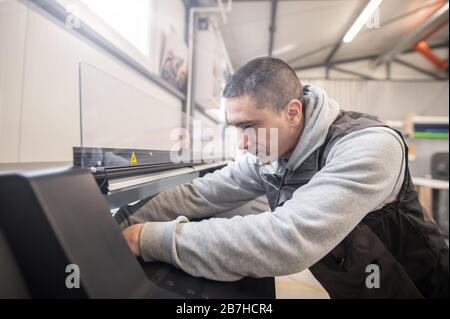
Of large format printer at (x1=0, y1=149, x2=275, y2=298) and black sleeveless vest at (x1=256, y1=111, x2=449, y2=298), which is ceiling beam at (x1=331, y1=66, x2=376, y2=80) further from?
large format printer at (x1=0, y1=149, x2=275, y2=298)

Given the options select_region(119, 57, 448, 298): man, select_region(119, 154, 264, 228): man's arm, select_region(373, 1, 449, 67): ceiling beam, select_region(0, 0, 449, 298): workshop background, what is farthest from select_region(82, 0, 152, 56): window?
select_region(373, 1, 449, 67): ceiling beam

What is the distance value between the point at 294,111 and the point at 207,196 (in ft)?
1.36

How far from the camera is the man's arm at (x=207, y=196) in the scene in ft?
2.47

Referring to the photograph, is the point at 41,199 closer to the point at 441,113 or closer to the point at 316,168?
the point at 316,168

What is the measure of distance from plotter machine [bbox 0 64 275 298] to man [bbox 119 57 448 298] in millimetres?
60

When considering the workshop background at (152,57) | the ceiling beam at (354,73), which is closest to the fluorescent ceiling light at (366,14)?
the workshop background at (152,57)

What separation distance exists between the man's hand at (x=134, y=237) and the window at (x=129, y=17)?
938mm

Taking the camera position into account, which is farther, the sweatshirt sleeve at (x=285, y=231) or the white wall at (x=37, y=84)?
the white wall at (x=37, y=84)

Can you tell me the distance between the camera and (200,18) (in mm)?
2301

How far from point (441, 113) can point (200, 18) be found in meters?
4.60

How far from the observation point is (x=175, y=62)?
1897 mm

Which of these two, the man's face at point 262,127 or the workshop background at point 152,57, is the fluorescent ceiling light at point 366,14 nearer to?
the workshop background at point 152,57

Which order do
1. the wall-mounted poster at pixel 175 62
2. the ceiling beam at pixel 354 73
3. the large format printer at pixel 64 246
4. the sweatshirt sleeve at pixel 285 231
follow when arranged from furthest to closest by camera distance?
the ceiling beam at pixel 354 73, the wall-mounted poster at pixel 175 62, the sweatshirt sleeve at pixel 285 231, the large format printer at pixel 64 246
